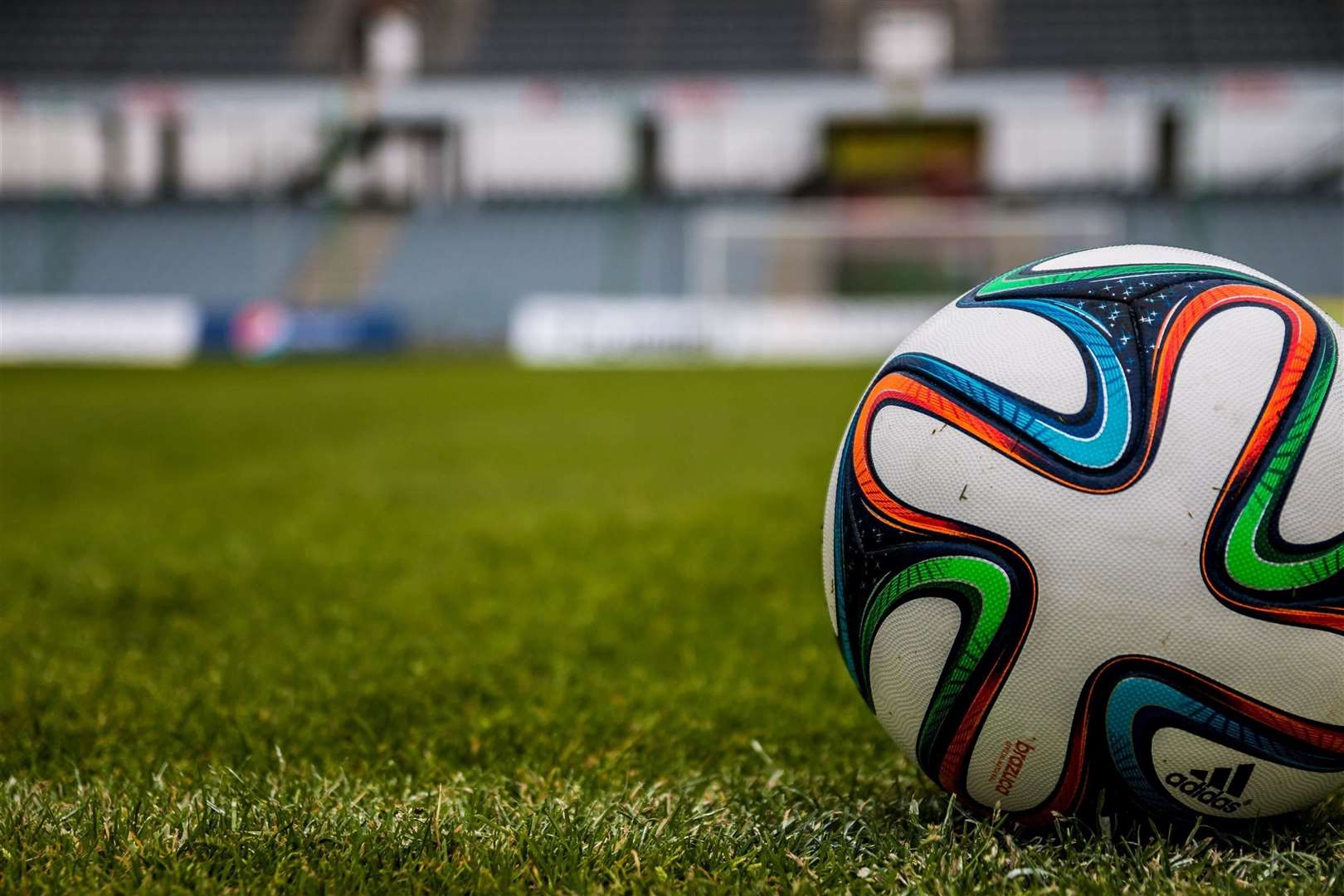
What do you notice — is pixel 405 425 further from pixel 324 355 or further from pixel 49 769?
pixel 324 355

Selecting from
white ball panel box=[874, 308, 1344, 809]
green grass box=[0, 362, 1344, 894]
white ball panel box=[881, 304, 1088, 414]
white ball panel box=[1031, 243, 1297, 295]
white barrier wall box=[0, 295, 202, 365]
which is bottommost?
white barrier wall box=[0, 295, 202, 365]

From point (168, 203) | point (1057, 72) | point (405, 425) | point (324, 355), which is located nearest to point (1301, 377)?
point (405, 425)

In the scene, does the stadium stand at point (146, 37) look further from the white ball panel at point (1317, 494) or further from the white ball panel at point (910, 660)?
the white ball panel at point (1317, 494)

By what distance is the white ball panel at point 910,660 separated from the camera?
1.90 meters

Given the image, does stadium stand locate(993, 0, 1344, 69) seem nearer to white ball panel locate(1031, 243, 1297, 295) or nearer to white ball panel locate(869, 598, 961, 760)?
white ball panel locate(1031, 243, 1297, 295)

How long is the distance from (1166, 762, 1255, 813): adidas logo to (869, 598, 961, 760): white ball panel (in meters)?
0.36

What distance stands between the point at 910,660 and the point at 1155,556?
38cm

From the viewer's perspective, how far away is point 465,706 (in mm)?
2807

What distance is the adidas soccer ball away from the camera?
177cm

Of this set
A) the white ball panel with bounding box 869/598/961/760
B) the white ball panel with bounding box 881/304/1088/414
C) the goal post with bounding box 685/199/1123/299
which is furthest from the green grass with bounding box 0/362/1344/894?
the goal post with bounding box 685/199/1123/299

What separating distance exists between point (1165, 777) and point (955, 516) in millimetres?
469

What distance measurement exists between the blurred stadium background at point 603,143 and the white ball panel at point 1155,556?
70.2 feet

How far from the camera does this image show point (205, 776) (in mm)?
2316

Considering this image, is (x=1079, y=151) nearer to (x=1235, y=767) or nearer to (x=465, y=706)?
(x=465, y=706)
